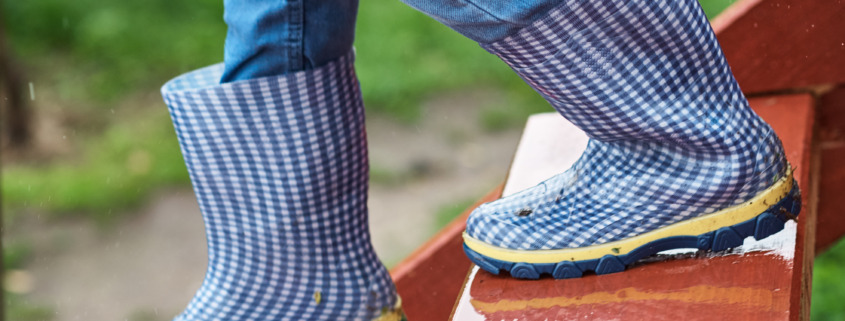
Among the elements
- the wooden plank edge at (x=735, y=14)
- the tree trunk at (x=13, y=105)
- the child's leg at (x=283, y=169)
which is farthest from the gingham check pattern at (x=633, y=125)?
the tree trunk at (x=13, y=105)

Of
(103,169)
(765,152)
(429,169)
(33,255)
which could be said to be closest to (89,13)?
Answer: (103,169)

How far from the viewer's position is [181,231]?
8.08 feet

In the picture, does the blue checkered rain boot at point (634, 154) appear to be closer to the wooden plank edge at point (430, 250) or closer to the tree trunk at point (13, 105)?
the wooden plank edge at point (430, 250)

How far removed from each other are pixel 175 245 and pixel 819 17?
175 centimetres

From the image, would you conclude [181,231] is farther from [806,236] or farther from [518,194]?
[806,236]

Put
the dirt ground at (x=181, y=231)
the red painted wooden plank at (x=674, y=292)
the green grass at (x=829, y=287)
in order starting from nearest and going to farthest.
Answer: the red painted wooden plank at (x=674, y=292) → the green grass at (x=829, y=287) → the dirt ground at (x=181, y=231)

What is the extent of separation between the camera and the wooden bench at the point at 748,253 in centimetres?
79

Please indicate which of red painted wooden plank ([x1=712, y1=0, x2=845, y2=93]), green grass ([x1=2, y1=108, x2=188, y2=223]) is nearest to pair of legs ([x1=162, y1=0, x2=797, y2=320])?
red painted wooden plank ([x1=712, y1=0, x2=845, y2=93])

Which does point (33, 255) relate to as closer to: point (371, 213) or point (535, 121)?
point (371, 213)

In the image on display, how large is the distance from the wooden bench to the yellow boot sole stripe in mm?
22

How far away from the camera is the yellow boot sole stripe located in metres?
0.87

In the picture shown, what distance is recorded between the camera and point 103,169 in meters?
2.70

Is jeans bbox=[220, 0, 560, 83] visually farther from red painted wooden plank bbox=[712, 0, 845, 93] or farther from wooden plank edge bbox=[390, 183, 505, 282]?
red painted wooden plank bbox=[712, 0, 845, 93]

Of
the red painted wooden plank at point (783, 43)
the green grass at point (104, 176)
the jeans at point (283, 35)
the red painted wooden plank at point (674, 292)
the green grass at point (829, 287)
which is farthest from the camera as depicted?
the green grass at point (104, 176)
